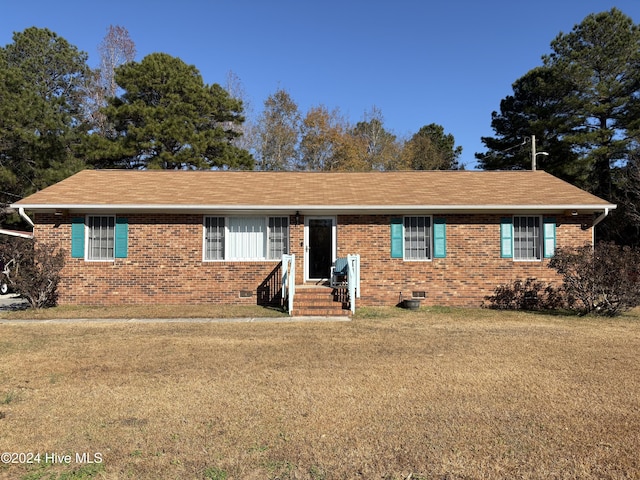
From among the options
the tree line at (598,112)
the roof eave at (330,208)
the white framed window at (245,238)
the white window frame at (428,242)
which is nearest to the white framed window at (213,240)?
the white framed window at (245,238)

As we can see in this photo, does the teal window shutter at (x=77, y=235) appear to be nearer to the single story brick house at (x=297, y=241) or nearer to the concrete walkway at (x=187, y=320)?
the single story brick house at (x=297, y=241)

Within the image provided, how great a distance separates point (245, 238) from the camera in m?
12.2

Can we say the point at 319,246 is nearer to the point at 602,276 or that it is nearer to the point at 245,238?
the point at 245,238

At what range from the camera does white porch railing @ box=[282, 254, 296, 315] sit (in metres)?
10.3

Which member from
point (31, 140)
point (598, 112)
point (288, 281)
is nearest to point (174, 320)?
point (288, 281)

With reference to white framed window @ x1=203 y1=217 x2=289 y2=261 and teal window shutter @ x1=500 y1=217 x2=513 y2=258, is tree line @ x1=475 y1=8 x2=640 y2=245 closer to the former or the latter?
teal window shutter @ x1=500 y1=217 x2=513 y2=258

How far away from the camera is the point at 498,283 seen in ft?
39.7

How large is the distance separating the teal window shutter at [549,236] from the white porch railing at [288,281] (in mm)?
6756

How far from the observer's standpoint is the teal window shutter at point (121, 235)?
38.8 ft

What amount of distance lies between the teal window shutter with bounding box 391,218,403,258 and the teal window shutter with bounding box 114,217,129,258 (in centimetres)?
705

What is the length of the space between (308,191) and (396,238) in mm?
2984

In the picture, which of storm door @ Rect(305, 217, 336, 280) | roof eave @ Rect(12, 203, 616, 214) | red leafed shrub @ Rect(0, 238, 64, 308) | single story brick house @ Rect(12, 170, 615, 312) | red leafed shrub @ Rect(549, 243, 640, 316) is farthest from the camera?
storm door @ Rect(305, 217, 336, 280)

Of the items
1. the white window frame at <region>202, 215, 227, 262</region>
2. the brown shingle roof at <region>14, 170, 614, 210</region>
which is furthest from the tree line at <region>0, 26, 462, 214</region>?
the white window frame at <region>202, 215, 227, 262</region>

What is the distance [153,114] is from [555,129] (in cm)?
2146
